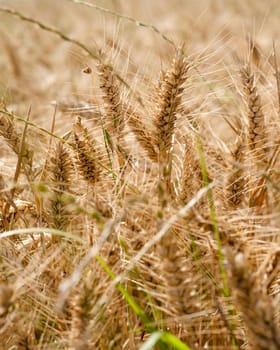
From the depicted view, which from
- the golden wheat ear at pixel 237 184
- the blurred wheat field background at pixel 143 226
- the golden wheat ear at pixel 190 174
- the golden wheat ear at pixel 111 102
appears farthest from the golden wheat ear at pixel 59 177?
the golden wheat ear at pixel 237 184

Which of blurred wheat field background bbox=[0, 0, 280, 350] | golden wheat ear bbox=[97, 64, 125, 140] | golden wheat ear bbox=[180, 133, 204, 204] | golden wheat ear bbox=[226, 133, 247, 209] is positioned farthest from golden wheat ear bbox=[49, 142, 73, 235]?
golden wheat ear bbox=[226, 133, 247, 209]

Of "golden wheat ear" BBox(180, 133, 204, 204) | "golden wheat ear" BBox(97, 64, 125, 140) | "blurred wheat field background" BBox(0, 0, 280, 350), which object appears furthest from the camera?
"golden wheat ear" BBox(97, 64, 125, 140)

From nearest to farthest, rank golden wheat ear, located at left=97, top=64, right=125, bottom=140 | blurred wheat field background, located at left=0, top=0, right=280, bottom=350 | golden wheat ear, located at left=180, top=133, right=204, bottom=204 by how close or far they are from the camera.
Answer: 1. blurred wheat field background, located at left=0, top=0, right=280, bottom=350
2. golden wheat ear, located at left=180, top=133, right=204, bottom=204
3. golden wheat ear, located at left=97, top=64, right=125, bottom=140

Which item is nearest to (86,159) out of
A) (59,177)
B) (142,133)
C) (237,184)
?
(59,177)

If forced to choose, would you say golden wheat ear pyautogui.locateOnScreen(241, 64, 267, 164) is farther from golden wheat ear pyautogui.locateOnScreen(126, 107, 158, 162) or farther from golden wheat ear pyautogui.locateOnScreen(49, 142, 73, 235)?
golden wheat ear pyautogui.locateOnScreen(49, 142, 73, 235)

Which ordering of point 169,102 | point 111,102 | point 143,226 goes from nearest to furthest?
point 143,226, point 169,102, point 111,102

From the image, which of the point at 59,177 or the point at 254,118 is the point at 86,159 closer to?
the point at 59,177

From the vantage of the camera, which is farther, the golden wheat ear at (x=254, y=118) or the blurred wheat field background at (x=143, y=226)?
the golden wheat ear at (x=254, y=118)

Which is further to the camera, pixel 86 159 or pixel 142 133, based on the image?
pixel 142 133

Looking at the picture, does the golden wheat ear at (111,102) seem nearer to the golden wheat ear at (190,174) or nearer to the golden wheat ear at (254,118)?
the golden wheat ear at (190,174)

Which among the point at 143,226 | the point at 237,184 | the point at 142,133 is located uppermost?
the point at 142,133

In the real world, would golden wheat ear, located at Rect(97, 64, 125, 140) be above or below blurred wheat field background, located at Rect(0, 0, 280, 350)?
above

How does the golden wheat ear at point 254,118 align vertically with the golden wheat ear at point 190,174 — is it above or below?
above

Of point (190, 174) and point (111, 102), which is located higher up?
point (111, 102)
